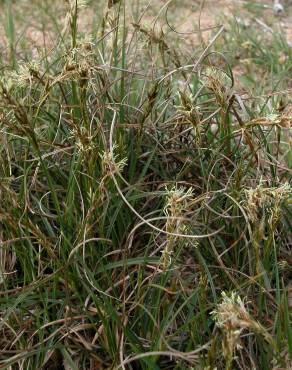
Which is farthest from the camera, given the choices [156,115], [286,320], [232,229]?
[156,115]

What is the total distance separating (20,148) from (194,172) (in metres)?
0.45

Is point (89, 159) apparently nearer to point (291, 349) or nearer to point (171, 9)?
point (291, 349)

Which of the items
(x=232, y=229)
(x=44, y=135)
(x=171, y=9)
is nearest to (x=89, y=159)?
(x=232, y=229)

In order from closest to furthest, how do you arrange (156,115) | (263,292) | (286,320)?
(286,320) < (263,292) < (156,115)

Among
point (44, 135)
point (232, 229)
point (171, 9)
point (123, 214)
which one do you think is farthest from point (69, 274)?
point (171, 9)

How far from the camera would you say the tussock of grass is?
1.42m

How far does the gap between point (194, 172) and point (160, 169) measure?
90 mm

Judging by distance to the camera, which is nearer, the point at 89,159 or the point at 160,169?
the point at 89,159

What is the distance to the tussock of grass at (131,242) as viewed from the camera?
4.67 ft

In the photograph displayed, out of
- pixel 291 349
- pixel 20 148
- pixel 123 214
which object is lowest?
pixel 291 349

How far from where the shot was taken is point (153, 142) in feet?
6.33

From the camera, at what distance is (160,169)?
6.25ft

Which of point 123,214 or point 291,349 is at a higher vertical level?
point 123,214

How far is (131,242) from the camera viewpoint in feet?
5.32
